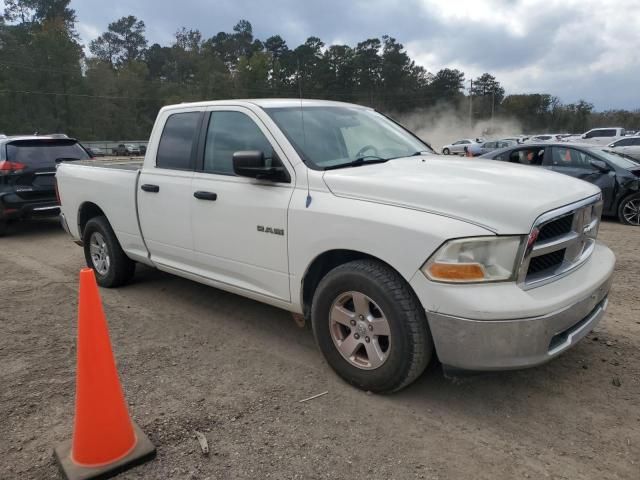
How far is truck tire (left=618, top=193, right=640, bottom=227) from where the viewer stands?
9.31m

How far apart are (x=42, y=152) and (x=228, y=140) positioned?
21.1ft

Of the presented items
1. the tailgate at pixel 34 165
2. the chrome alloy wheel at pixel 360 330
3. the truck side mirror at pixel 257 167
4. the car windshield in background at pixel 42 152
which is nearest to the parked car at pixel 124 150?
the car windshield in background at pixel 42 152

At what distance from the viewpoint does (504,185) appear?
3.07 meters

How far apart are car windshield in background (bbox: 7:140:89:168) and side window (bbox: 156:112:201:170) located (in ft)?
17.5

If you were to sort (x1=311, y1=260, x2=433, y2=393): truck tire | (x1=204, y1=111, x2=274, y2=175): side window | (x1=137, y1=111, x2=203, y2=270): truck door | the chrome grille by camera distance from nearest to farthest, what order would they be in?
the chrome grille → (x1=311, y1=260, x2=433, y2=393): truck tire → (x1=204, y1=111, x2=274, y2=175): side window → (x1=137, y1=111, x2=203, y2=270): truck door

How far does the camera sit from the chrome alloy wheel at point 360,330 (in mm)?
3115

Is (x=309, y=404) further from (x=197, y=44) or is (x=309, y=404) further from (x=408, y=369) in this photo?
(x=197, y=44)

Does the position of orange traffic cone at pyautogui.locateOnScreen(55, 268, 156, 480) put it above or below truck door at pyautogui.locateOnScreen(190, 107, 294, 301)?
below

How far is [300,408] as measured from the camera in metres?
3.16

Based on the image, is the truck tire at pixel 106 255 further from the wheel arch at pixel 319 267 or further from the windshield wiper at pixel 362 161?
the windshield wiper at pixel 362 161

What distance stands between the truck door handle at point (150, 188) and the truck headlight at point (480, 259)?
2800 mm

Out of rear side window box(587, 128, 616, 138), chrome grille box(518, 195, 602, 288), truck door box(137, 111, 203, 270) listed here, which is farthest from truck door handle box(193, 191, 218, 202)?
rear side window box(587, 128, 616, 138)

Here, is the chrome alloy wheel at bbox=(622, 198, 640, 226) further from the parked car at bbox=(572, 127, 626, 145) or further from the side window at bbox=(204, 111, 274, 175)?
the parked car at bbox=(572, 127, 626, 145)

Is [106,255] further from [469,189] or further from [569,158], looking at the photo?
[569,158]
